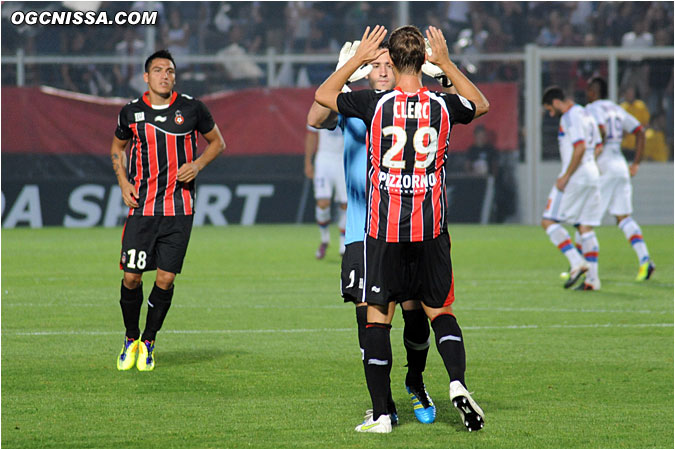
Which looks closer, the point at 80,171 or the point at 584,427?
the point at 584,427

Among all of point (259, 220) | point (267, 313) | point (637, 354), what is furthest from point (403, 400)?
point (259, 220)

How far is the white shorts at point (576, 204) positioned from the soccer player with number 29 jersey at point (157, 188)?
5.44 meters

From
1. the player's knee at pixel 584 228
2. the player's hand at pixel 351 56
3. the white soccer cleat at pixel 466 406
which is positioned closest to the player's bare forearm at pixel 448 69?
the player's hand at pixel 351 56

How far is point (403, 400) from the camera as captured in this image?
6.00 metres

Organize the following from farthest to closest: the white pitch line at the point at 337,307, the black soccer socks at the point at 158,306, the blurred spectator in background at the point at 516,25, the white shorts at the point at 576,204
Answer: the blurred spectator in background at the point at 516,25
the white shorts at the point at 576,204
the white pitch line at the point at 337,307
the black soccer socks at the point at 158,306

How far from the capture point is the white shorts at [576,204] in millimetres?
11812

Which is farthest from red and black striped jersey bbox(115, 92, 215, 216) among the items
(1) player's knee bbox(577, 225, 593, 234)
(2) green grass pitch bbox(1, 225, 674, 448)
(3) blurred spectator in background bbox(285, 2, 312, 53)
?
(3) blurred spectator in background bbox(285, 2, 312, 53)

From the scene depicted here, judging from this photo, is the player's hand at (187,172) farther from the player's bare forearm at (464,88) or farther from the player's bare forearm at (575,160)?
the player's bare forearm at (575,160)

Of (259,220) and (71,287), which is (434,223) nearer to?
(71,287)

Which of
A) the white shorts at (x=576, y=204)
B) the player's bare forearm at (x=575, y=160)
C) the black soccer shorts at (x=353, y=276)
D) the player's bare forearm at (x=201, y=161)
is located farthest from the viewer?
the white shorts at (x=576, y=204)

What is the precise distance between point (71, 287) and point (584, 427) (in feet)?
24.4

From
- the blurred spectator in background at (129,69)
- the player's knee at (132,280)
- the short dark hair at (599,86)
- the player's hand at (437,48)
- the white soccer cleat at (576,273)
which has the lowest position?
the white soccer cleat at (576,273)

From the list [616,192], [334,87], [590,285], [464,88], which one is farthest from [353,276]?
[616,192]

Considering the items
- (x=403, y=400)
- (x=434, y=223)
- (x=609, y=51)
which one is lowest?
(x=403, y=400)
